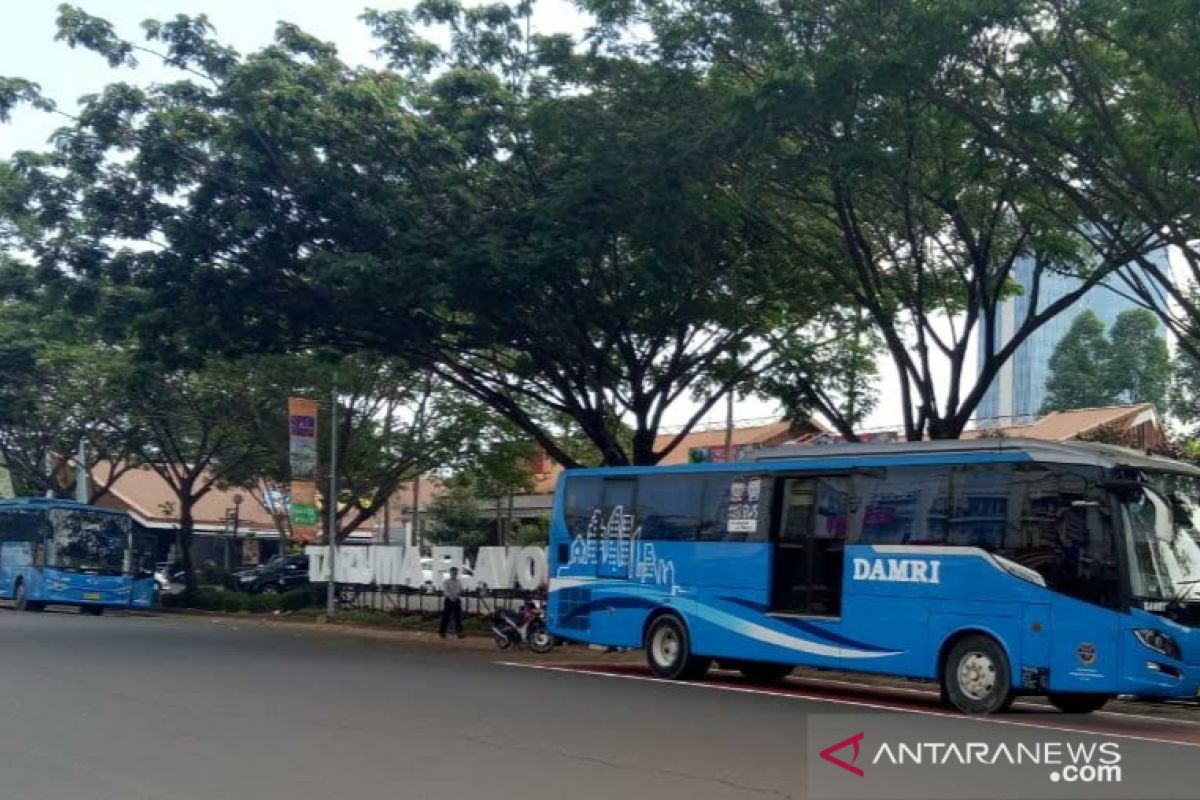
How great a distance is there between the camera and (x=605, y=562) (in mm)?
21188

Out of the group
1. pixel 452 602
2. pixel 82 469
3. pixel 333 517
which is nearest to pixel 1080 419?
pixel 452 602

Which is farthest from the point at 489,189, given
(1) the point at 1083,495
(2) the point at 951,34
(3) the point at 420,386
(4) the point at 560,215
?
(3) the point at 420,386

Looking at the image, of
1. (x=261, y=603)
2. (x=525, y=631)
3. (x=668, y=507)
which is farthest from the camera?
(x=261, y=603)

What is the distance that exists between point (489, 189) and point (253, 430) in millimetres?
17527

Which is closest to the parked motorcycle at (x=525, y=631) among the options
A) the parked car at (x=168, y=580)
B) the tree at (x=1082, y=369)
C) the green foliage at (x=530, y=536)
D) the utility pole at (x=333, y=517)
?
the utility pole at (x=333, y=517)

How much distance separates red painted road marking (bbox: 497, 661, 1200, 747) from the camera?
13.9 meters

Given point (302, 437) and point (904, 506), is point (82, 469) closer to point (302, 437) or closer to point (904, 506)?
point (302, 437)

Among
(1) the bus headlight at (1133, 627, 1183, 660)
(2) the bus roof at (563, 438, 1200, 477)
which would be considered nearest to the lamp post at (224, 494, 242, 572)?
(2) the bus roof at (563, 438, 1200, 477)

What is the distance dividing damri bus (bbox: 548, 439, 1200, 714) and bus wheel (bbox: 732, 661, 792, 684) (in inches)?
1.6

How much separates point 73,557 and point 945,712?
93.3 feet

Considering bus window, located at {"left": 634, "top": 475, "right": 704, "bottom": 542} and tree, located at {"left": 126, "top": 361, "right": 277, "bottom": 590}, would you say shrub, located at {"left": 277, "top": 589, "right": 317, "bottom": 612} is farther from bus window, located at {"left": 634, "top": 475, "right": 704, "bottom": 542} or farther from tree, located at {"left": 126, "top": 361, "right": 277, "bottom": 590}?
bus window, located at {"left": 634, "top": 475, "right": 704, "bottom": 542}

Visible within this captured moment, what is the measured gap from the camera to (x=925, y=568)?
53.7 feet

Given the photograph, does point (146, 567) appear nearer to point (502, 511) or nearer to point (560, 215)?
point (502, 511)

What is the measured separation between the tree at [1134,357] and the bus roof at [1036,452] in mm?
30880
